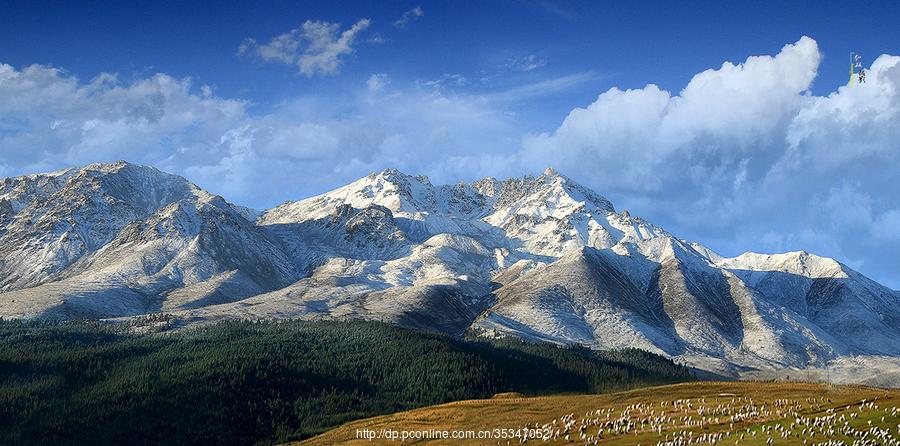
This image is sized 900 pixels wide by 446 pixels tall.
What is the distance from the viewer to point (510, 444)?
165375mm

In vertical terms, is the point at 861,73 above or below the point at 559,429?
above

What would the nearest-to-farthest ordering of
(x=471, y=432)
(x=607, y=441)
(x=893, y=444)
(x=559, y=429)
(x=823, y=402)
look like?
(x=893, y=444) < (x=607, y=441) < (x=823, y=402) < (x=559, y=429) < (x=471, y=432)

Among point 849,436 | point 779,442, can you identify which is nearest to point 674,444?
point 779,442

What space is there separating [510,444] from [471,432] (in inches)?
915

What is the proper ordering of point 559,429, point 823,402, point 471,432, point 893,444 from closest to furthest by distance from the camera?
point 893,444
point 823,402
point 559,429
point 471,432

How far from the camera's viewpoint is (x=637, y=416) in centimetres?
16812

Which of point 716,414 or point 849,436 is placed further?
point 716,414

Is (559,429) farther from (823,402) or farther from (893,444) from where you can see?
(893,444)

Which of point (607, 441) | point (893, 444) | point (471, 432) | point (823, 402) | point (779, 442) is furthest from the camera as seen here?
point (471, 432)

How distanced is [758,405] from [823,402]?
41.0 ft

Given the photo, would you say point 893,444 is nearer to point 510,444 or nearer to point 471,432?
point 510,444

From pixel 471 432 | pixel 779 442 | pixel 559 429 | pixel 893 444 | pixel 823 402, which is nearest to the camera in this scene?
pixel 893 444

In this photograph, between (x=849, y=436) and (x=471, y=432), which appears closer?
(x=849, y=436)

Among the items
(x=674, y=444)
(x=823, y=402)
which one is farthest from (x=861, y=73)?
(x=674, y=444)
